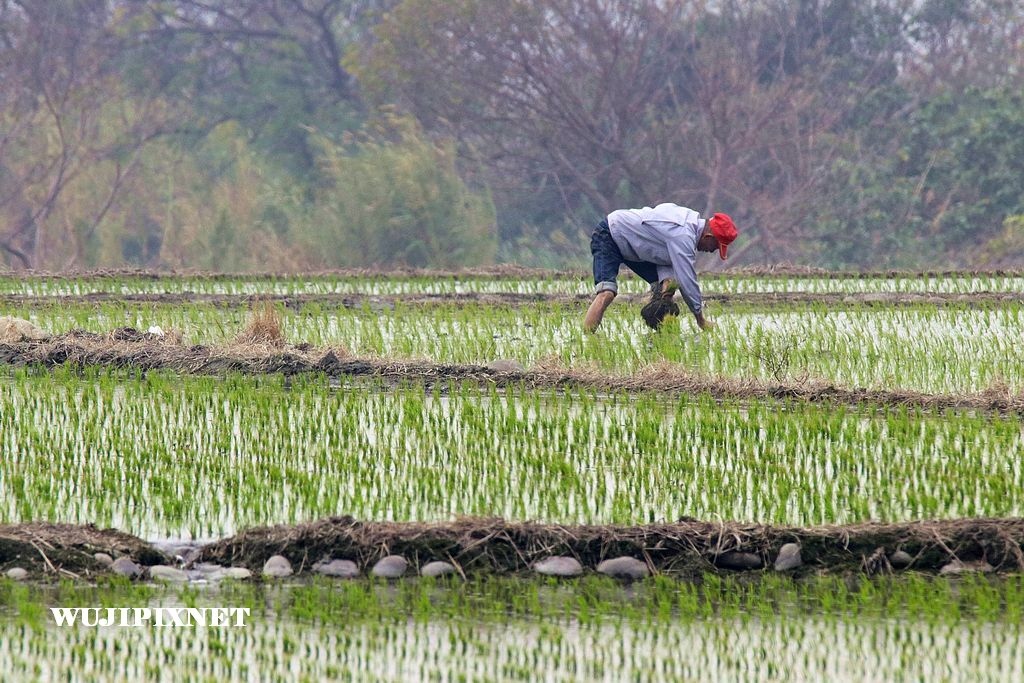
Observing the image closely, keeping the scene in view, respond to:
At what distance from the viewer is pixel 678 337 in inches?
295

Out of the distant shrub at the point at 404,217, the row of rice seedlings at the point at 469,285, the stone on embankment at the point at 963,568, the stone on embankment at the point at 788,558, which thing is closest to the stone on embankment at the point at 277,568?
the stone on embankment at the point at 788,558

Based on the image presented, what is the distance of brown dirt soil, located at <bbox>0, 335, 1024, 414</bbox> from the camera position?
6172 mm

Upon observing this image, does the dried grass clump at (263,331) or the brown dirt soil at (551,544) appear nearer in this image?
the brown dirt soil at (551,544)

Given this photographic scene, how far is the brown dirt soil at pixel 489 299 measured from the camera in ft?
33.7

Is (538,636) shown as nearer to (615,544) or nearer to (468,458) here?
(615,544)

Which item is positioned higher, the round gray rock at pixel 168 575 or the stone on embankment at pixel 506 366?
the stone on embankment at pixel 506 366

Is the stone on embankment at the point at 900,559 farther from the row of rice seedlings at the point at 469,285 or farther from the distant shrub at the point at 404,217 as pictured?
the distant shrub at the point at 404,217

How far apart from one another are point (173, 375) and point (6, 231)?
13.4 meters

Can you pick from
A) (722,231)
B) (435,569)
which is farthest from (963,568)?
(722,231)

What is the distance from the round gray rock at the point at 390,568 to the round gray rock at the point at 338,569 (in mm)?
51

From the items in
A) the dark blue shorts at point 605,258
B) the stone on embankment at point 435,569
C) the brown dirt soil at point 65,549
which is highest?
the dark blue shorts at point 605,258

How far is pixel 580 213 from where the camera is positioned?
1931 cm

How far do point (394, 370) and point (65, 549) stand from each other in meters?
3.37

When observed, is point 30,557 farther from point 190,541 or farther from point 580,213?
point 580,213
